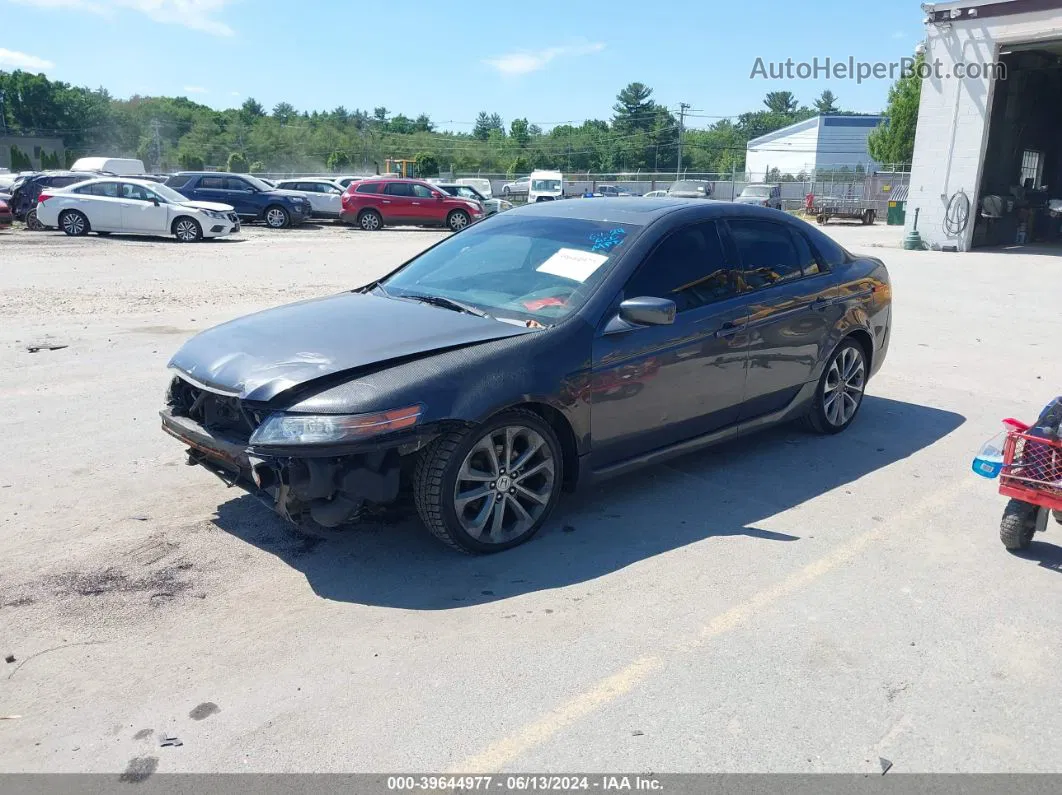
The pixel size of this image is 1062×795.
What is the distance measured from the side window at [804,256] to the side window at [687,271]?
34.6 inches

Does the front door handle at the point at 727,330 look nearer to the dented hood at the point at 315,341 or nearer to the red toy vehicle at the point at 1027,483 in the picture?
the dented hood at the point at 315,341

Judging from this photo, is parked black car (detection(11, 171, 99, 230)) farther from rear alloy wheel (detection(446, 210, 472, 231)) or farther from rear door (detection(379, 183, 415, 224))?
rear alloy wheel (detection(446, 210, 472, 231))

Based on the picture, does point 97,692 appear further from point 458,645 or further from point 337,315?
point 337,315

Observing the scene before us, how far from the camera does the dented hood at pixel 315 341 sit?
401 centimetres

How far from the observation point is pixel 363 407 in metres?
3.80

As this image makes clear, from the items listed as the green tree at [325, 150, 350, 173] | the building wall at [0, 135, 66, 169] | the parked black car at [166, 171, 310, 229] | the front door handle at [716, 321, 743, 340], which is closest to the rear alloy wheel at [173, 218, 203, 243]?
the parked black car at [166, 171, 310, 229]

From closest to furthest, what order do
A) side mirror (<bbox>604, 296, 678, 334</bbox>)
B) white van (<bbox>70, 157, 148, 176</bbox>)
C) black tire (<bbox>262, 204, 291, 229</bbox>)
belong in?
side mirror (<bbox>604, 296, 678, 334</bbox>) < black tire (<bbox>262, 204, 291, 229</bbox>) < white van (<bbox>70, 157, 148, 176</bbox>)

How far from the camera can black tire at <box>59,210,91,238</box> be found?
21125 mm

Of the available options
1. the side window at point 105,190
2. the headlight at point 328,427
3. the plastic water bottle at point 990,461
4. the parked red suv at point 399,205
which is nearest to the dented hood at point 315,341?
the headlight at point 328,427

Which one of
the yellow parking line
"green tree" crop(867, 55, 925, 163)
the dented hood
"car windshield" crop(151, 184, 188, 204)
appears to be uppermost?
"green tree" crop(867, 55, 925, 163)

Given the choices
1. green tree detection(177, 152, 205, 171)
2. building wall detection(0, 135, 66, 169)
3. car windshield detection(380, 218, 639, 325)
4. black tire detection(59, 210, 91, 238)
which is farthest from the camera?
building wall detection(0, 135, 66, 169)

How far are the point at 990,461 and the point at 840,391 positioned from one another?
6.87 feet

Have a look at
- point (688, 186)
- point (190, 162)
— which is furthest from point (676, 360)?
point (190, 162)

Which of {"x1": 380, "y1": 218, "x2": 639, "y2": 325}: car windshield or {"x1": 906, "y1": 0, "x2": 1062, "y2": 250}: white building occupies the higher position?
{"x1": 906, "y1": 0, "x2": 1062, "y2": 250}: white building
